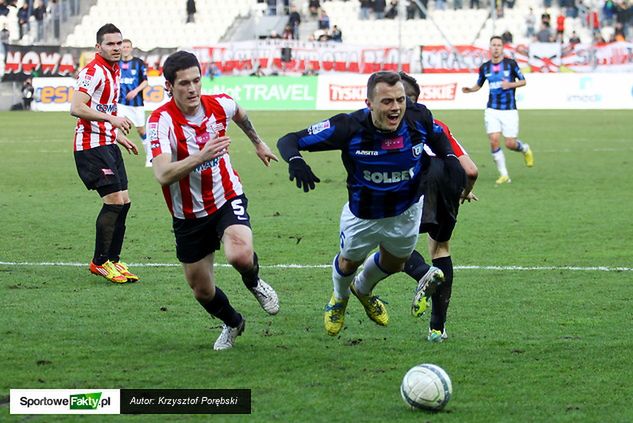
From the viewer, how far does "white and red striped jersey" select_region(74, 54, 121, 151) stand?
9773mm

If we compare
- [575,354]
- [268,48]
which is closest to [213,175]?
[575,354]

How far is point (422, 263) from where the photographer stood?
7.85 m

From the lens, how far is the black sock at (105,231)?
9734 millimetres

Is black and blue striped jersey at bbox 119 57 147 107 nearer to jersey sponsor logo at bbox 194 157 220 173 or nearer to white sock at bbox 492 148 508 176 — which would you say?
white sock at bbox 492 148 508 176

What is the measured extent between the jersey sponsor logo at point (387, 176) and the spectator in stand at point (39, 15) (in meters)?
39.8

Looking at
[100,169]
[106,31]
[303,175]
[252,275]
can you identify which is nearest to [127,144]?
[100,169]

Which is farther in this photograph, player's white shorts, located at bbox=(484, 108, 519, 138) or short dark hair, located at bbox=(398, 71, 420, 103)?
player's white shorts, located at bbox=(484, 108, 519, 138)

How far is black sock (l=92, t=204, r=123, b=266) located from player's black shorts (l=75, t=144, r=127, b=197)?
0.17m

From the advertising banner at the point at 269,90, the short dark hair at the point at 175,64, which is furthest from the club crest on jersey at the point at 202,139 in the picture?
the advertising banner at the point at 269,90

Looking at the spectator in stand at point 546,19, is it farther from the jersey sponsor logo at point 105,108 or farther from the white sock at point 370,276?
the white sock at point 370,276

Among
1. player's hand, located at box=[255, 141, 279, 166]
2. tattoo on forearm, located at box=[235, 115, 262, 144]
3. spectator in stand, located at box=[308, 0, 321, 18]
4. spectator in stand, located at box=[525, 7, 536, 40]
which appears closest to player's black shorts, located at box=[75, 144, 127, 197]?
tattoo on forearm, located at box=[235, 115, 262, 144]

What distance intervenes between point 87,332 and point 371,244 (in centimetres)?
208

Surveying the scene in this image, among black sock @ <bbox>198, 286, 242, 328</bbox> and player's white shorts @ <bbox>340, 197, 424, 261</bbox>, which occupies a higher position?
player's white shorts @ <bbox>340, 197, 424, 261</bbox>

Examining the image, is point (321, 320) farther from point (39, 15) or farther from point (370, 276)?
point (39, 15)
